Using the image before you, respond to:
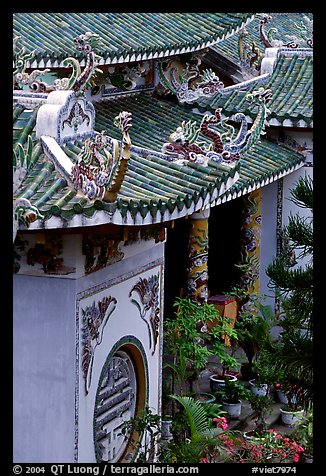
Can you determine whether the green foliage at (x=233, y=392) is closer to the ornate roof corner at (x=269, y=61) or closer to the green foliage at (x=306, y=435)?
the green foliage at (x=306, y=435)

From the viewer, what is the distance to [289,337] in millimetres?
9258

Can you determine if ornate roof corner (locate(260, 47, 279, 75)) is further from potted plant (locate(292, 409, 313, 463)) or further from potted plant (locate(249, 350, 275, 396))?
potted plant (locate(292, 409, 313, 463))

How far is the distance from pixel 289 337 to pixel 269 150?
22.4ft

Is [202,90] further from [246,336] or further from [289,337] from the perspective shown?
[289,337]

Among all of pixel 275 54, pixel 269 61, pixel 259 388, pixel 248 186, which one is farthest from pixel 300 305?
pixel 275 54

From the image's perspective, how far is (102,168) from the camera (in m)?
7.63

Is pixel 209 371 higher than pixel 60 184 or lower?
lower

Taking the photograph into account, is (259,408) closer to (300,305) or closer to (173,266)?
(300,305)

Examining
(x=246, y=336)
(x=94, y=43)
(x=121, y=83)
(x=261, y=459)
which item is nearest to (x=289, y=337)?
(x=261, y=459)

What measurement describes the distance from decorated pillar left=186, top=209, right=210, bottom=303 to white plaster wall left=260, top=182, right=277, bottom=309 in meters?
2.11

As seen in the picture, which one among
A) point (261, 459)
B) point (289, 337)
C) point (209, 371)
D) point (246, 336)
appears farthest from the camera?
point (209, 371)

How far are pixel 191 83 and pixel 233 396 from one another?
5.01m

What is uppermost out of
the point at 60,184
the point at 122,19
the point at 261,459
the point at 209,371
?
the point at 122,19

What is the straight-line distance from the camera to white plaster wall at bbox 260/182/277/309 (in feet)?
53.5
